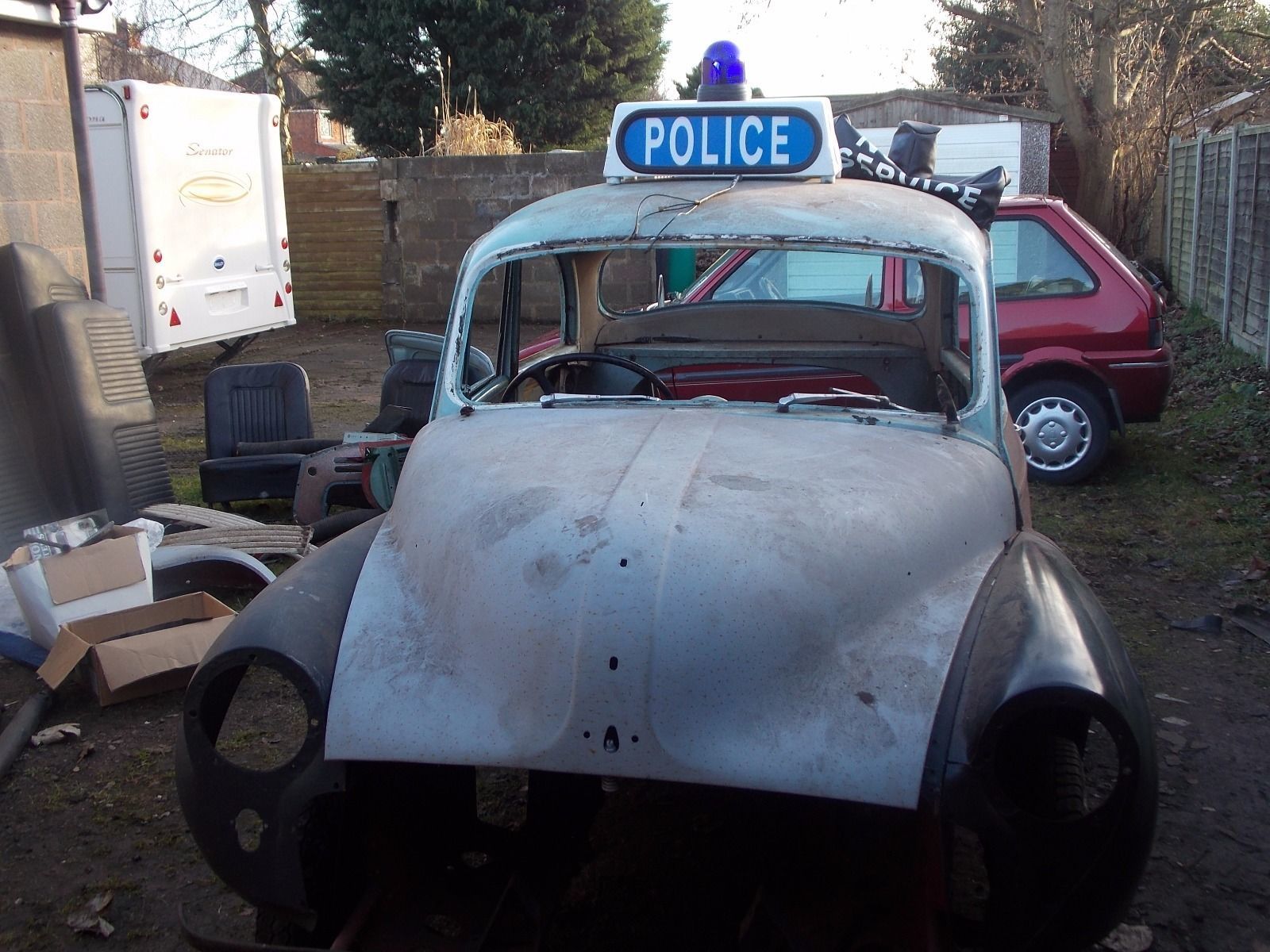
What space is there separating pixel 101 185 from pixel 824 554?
30.7ft

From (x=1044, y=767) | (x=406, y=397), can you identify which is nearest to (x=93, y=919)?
(x=1044, y=767)

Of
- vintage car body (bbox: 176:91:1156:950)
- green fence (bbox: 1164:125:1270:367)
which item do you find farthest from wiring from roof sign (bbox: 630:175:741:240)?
green fence (bbox: 1164:125:1270:367)

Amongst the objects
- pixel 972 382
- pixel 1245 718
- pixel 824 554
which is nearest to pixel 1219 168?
pixel 1245 718

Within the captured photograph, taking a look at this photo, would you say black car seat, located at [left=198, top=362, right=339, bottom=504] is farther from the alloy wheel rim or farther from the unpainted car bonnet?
the alloy wheel rim

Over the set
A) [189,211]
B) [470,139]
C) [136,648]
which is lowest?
[136,648]

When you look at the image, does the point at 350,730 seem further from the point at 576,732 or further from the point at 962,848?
the point at 962,848

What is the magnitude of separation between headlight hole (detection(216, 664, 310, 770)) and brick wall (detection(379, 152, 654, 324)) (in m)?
10.8

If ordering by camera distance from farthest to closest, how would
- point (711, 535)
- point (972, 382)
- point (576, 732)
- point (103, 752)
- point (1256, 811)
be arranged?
point (103, 752)
point (1256, 811)
point (972, 382)
point (711, 535)
point (576, 732)

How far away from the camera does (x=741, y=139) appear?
12.5 ft

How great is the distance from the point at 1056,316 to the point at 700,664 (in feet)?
17.4

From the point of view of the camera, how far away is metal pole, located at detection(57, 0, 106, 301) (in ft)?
22.4

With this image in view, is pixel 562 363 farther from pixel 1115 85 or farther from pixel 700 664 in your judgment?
pixel 1115 85

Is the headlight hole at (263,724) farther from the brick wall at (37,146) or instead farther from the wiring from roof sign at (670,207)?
the brick wall at (37,146)

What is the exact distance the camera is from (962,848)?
3.29 metres
